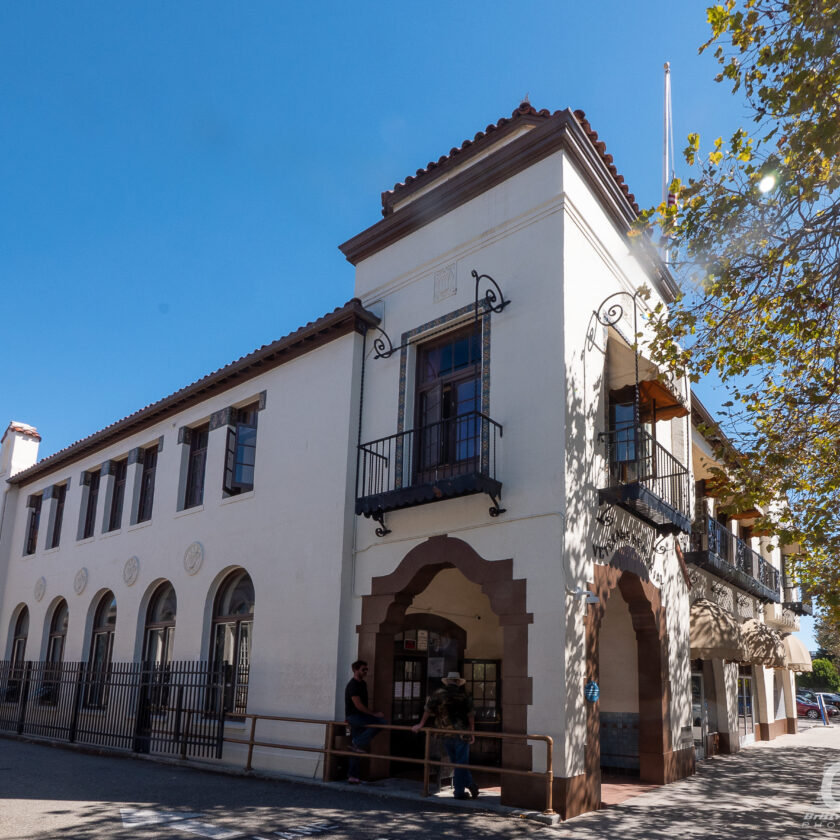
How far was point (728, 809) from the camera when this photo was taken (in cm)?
965

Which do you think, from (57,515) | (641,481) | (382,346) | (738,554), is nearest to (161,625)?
(57,515)

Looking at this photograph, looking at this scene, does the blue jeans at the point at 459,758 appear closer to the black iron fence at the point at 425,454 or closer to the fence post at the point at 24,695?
the black iron fence at the point at 425,454

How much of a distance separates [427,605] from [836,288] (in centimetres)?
728

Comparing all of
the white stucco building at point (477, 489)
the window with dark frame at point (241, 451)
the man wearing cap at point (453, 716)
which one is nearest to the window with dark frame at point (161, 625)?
the white stucco building at point (477, 489)

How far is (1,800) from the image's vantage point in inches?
358

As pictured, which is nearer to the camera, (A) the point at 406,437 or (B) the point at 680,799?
(B) the point at 680,799

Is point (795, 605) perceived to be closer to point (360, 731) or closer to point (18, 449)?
point (360, 731)

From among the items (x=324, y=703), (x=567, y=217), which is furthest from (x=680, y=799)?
(x=567, y=217)

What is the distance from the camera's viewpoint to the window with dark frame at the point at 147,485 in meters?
17.2

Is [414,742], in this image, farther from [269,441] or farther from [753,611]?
[753,611]

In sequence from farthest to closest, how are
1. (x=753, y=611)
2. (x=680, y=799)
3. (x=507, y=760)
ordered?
(x=753, y=611), (x=680, y=799), (x=507, y=760)

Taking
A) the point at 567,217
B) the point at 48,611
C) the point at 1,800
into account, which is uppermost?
the point at 567,217

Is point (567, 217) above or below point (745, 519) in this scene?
above

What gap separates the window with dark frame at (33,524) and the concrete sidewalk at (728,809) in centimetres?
1746
